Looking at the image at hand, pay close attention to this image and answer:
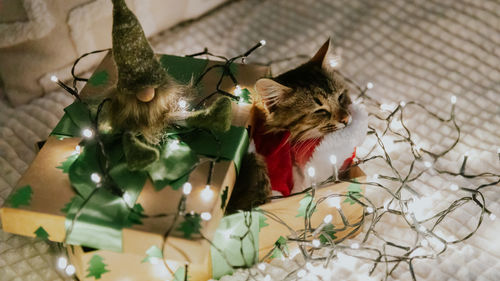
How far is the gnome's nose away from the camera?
806 mm

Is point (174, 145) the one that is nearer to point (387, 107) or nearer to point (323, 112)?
point (323, 112)

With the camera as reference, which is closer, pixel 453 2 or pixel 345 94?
pixel 345 94

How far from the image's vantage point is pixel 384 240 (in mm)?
1021

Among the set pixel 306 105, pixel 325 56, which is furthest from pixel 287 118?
pixel 325 56

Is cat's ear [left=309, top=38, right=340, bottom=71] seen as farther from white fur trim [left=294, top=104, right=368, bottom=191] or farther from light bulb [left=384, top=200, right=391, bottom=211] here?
light bulb [left=384, top=200, right=391, bottom=211]

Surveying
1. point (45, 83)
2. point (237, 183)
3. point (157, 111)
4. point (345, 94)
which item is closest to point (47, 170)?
point (157, 111)

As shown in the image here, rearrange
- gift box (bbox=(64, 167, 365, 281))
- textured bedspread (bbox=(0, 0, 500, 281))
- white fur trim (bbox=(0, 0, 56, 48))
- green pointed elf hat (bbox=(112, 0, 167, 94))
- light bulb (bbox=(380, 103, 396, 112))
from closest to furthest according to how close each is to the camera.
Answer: green pointed elf hat (bbox=(112, 0, 167, 94))
gift box (bbox=(64, 167, 365, 281))
textured bedspread (bbox=(0, 0, 500, 281))
white fur trim (bbox=(0, 0, 56, 48))
light bulb (bbox=(380, 103, 396, 112))

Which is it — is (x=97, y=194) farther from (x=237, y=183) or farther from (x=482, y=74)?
(x=482, y=74)

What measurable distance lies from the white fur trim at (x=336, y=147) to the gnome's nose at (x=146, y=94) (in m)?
0.36

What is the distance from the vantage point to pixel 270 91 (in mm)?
964

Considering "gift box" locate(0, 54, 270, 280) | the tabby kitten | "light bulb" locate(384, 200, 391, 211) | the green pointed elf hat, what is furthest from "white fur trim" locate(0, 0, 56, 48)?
"light bulb" locate(384, 200, 391, 211)

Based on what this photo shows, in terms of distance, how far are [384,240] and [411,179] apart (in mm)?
191

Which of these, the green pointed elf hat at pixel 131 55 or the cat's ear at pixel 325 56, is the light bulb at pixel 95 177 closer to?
the green pointed elf hat at pixel 131 55

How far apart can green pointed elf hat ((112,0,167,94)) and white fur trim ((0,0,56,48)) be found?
46cm
